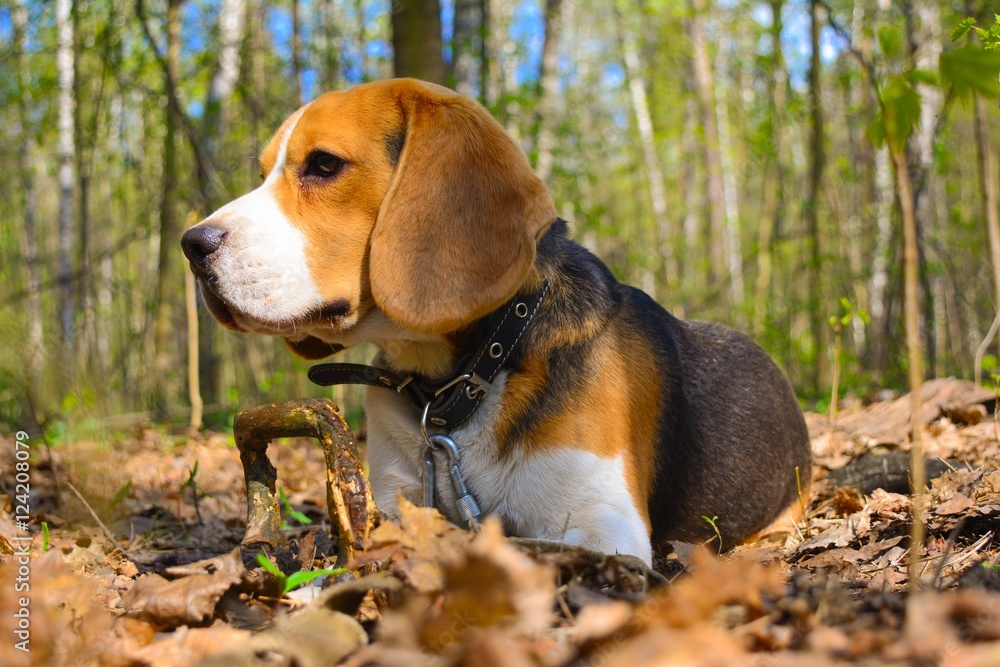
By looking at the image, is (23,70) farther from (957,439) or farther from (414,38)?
(957,439)

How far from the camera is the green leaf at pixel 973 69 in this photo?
142 centimetres

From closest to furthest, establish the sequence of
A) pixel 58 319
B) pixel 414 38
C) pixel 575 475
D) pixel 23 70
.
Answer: pixel 575 475 < pixel 414 38 < pixel 58 319 < pixel 23 70

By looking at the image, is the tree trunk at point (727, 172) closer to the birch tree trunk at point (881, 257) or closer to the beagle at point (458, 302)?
the birch tree trunk at point (881, 257)

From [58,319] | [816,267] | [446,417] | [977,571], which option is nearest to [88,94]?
[58,319]

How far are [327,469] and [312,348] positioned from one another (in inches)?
41.6

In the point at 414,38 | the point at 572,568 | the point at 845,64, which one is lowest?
the point at 572,568

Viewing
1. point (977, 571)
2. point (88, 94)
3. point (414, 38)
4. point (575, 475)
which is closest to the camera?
point (977, 571)

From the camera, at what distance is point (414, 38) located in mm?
5922

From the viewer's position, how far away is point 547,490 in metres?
2.78

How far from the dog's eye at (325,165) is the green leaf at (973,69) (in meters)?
2.07

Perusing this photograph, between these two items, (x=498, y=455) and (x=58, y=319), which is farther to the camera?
(x=58, y=319)

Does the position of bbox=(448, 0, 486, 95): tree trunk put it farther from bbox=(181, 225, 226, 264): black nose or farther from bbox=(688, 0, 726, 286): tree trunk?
bbox=(688, 0, 726, 286): tree trunk

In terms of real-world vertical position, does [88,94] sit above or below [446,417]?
above

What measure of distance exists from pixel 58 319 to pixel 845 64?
11620mm
